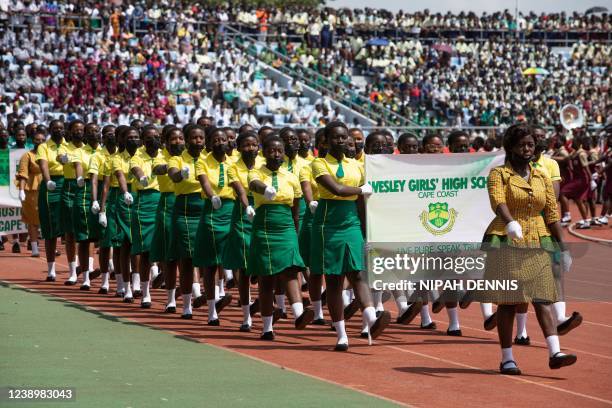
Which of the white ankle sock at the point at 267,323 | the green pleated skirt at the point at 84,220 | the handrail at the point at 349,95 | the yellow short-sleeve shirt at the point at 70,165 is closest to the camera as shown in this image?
the white ankle sock at the point at 267,323

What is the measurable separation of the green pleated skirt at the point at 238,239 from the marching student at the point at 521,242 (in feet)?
10.5

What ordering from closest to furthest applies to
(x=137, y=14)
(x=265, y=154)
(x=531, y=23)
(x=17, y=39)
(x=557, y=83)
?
1. (x=265, y=154)
2. (x=17, y=39)
3. (x=137, y=14)
4. (x=557, y=83)
5. (x=531, y=23)

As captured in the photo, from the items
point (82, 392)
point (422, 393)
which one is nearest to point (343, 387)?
point (422, 393)

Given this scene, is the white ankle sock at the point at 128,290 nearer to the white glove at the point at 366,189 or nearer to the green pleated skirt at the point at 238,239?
the green pleated skirt at the point at 238,239

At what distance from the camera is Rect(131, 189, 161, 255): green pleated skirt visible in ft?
46.9

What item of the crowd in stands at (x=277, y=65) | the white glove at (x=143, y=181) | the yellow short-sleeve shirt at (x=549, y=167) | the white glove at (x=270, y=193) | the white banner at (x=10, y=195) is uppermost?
the crowd in stands at (x=277, y=65)

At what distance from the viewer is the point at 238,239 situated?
40.0 feet

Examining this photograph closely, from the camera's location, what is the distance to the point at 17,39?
34438 mm

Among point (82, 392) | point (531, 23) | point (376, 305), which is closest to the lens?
point (82, 392)

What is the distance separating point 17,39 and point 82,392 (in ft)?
89.8

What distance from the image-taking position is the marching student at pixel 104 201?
14938 mm

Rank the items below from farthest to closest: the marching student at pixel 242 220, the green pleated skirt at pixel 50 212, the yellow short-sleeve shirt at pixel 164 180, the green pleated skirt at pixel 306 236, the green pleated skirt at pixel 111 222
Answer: the green pleated skirt at pixel 50 212
the green pleated skirt at pixel 111 222
the yellow short-sleeve shirt at pixel 164 180
the green pleated skirt at pixel 306 236
the marching student at pixel 242 220

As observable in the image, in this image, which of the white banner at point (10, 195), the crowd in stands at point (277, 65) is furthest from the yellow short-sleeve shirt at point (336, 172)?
the crowd in stands at point (277, 65)

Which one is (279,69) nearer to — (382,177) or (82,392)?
(382,177)
